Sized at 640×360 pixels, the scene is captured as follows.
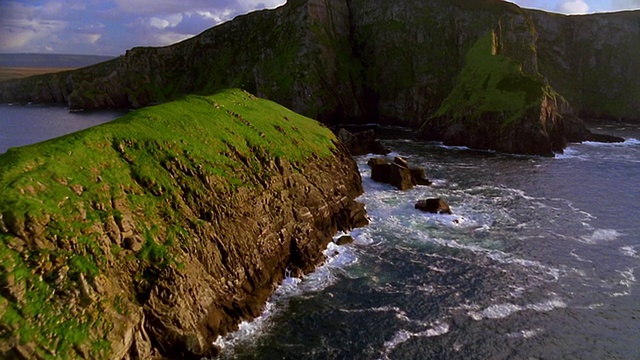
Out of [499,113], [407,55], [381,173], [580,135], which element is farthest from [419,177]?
[407,55]

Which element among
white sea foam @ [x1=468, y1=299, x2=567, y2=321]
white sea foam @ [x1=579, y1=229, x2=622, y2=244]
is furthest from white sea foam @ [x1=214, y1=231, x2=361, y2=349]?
white sea foam @ [x1=579, y1=229, x2=622, y2=244]

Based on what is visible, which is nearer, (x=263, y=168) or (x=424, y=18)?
(x=263, y=168)

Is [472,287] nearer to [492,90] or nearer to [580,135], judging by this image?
[492,90]

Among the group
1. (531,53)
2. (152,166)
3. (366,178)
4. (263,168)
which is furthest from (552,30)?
(152,166)

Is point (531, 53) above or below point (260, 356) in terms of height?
above

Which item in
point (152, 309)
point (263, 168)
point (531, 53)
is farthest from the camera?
point (531, 53)

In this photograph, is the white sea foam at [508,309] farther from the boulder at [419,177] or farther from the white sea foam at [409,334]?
the boulder at [419,177]

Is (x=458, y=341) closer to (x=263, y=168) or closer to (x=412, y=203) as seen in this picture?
(x=263, y=168)
